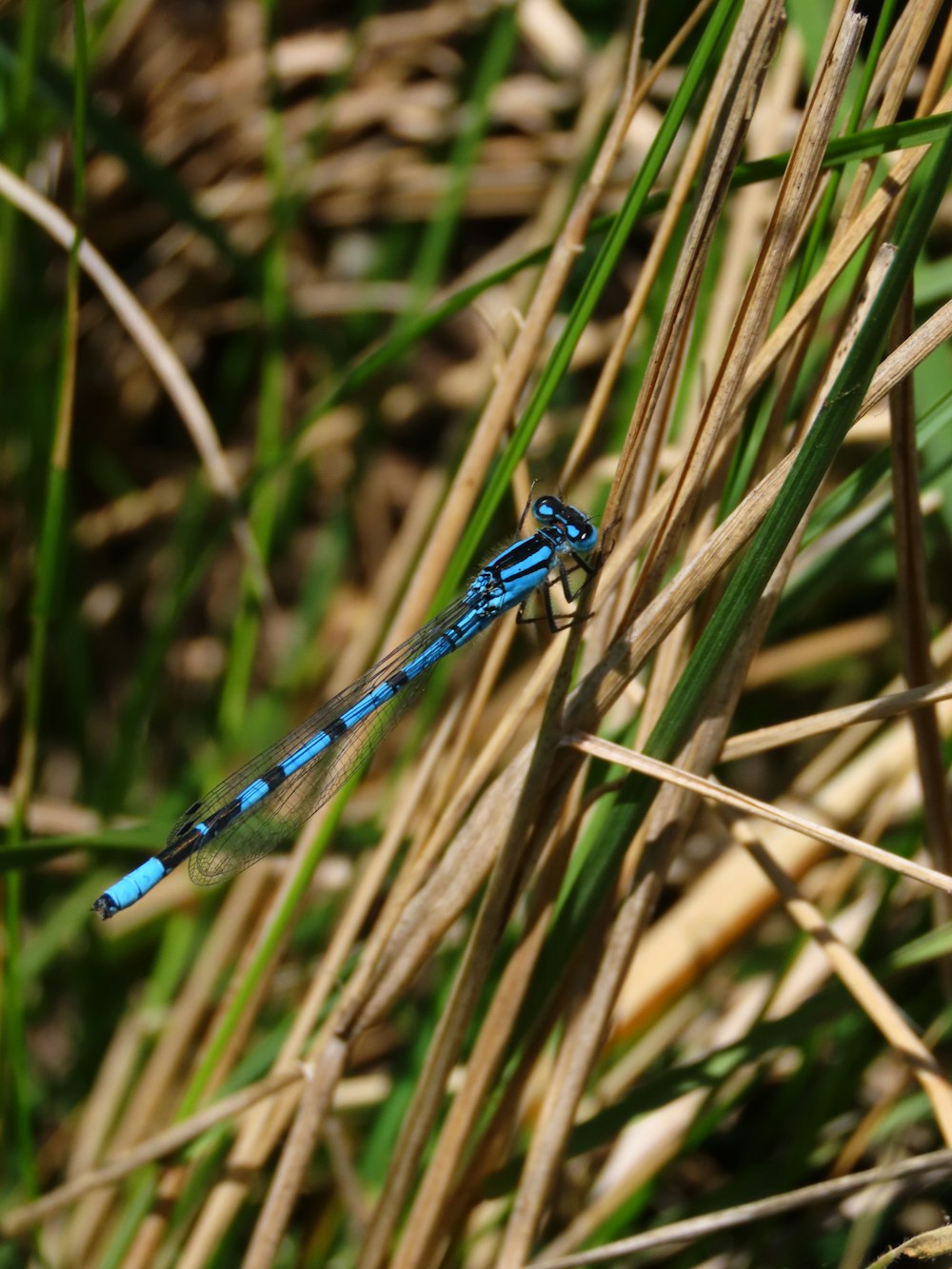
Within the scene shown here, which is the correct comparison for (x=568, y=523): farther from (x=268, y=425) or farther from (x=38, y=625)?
(x=268, y=425)

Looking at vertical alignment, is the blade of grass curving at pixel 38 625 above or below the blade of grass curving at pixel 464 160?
below

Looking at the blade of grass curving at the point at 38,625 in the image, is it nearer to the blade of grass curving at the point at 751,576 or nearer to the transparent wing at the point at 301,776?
the transparent wing at the point at 301,776

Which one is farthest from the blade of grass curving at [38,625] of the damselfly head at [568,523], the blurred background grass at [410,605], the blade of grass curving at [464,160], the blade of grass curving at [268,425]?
the blade of grass curving at [464,160]

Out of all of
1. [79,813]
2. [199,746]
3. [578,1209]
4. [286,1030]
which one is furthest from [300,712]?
[578,1209]

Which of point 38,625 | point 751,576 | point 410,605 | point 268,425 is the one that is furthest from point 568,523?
point 268,425

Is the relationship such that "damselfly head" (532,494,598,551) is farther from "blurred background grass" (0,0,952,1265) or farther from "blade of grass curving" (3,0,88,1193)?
"blade of grass curving" (3,0,88,1193)
